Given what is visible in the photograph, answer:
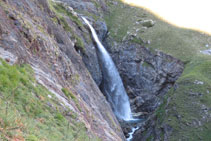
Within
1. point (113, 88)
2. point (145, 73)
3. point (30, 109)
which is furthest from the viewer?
point (145, 73)

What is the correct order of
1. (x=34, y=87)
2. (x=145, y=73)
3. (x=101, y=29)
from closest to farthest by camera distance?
(x=34, y=87) < (x=145, y=73) < (x=101, y=29)

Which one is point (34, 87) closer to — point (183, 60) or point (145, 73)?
point (145, 73)

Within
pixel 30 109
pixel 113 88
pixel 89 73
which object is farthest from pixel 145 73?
pixel 30 109

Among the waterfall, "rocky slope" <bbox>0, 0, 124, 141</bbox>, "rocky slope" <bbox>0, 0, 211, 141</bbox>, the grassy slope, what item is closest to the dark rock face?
"rocky slope" <bbox>0, 0, 211, 141</bbox>

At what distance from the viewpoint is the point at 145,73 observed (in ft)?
141

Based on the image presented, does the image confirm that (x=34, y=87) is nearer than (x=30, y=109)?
No

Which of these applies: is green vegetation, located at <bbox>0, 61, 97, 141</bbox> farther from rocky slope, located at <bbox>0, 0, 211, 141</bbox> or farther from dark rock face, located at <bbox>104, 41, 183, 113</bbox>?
dark rock face, located at <bbox>104, 41, 183, 113</bbox>

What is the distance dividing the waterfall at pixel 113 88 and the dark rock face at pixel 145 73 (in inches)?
58.5

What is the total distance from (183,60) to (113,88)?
1471 centimetres

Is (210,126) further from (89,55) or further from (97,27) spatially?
(97,27)

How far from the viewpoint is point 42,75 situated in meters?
13.4

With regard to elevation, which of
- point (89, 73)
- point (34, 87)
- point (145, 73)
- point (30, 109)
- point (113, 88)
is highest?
point (34, 87)

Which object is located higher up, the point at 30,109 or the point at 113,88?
the point at 30,109

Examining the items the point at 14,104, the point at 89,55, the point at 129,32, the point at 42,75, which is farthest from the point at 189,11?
the point at 14,104
